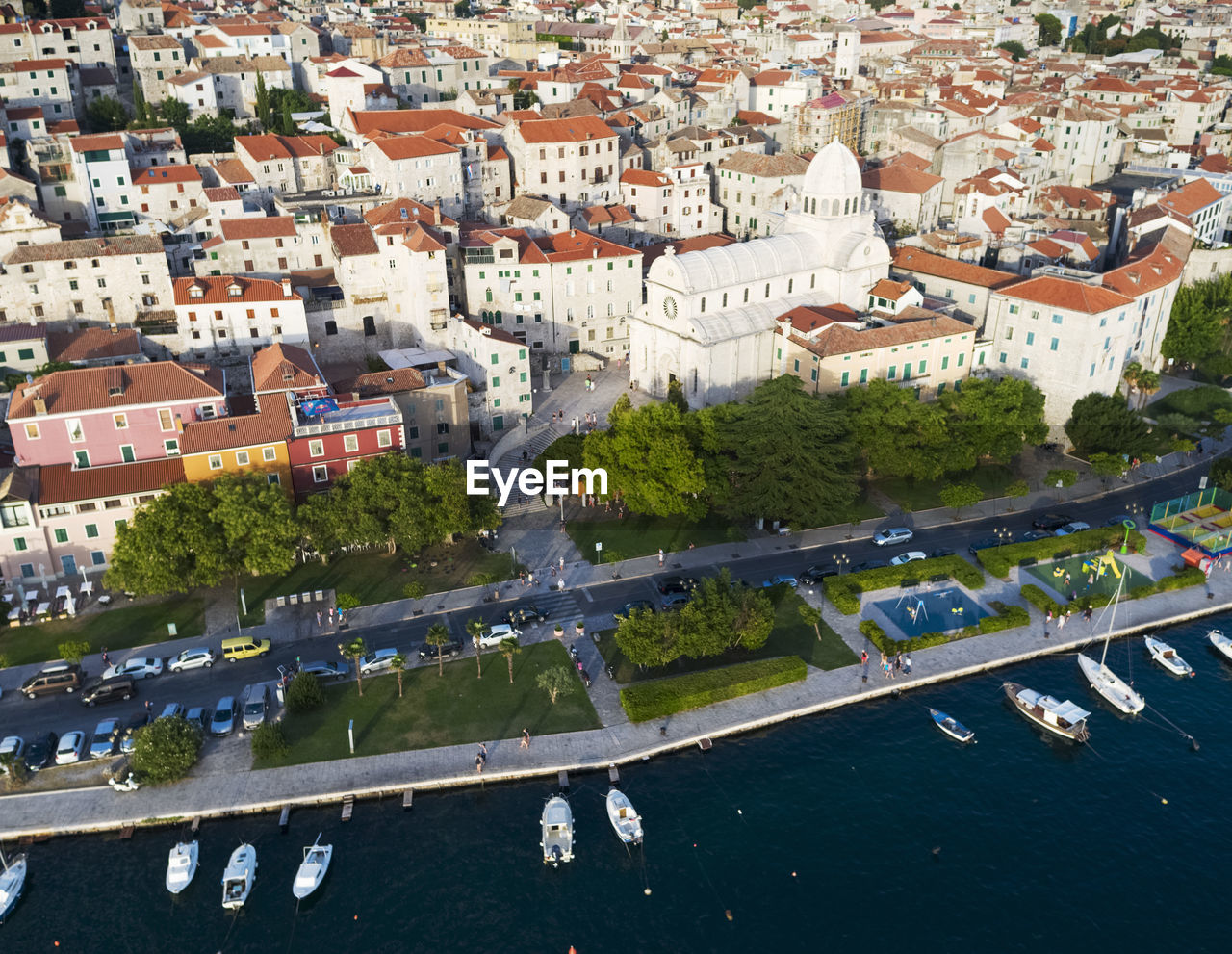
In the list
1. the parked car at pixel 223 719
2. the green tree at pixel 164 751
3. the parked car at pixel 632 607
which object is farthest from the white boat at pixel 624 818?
the green tree at pixel 164 751

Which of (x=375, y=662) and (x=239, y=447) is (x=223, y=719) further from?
(x=239, y=447)

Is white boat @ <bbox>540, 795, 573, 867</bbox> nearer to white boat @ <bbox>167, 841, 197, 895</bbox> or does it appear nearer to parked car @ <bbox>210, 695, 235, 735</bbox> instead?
white boat @ <bbox>167, 841, 197, 895</bbox>

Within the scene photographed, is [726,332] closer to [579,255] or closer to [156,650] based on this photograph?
[579,255]

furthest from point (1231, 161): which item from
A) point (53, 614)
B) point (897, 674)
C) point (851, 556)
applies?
point (53, 614)

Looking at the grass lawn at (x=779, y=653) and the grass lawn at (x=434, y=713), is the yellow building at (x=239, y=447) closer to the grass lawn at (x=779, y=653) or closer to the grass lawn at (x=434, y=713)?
the grass lawn at (x=434, y=713)

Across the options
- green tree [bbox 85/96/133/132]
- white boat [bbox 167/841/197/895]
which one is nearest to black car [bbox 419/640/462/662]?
white boat [bbox 167/841/197/895]
